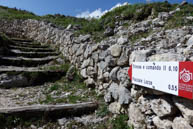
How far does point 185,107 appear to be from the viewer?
5.73ft

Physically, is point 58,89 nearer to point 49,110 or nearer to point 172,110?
point 49,110

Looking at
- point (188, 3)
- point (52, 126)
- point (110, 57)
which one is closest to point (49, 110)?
point (52, 126)

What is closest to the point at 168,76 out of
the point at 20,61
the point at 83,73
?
the point at 83,73

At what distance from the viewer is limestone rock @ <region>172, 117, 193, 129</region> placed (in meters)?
1.73

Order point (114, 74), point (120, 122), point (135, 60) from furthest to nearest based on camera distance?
1. point (114, 74)
2. point (120, 122)
3. point (135, 60)

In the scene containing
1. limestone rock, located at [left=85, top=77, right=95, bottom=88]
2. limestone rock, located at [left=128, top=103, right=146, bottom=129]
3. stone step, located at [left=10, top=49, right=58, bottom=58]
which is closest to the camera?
limestone rock, located at [left=128, top=103, right=146, bottom=129]

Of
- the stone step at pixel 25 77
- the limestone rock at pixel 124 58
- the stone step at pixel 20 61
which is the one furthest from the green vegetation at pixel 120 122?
the stone step at pixel 20 61

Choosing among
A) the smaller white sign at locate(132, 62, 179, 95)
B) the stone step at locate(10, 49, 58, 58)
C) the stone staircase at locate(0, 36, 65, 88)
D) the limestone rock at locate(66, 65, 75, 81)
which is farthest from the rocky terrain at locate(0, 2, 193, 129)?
the stone step at locate(10, 49, 58, 58)

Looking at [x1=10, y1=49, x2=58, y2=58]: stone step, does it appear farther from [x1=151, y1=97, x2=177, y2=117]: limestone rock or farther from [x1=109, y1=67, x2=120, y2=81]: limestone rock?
[x1=151, y1=97, x2=177, y2=117]: limestone rock

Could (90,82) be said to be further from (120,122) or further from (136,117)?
(136,117)

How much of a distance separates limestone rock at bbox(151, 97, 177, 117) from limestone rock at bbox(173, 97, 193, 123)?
11 centimetres

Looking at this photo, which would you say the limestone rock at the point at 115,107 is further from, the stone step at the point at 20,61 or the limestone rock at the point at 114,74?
the stone step at the point at 20,61

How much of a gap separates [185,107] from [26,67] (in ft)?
19.9

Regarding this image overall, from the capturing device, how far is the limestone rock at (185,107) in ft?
5.52
